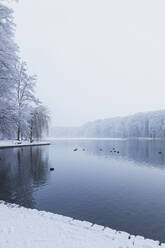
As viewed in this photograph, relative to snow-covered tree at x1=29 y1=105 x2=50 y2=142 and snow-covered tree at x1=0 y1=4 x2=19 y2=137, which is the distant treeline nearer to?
snow-covered tree at x1=29 y1=105 x2=50 y2=142

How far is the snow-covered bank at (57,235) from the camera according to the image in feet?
11.4

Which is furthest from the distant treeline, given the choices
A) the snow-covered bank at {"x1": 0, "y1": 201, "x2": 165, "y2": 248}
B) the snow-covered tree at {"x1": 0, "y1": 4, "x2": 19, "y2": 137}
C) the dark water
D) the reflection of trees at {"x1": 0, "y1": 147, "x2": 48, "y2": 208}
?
the snow-covered bank at {"x1": 0, "y1": 201, "x2": 165, "y2": 248}

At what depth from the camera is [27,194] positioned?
754cm

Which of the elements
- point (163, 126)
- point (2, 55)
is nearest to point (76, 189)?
point (2, 55)

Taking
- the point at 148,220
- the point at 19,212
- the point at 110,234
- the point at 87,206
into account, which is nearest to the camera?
the point at 110,234

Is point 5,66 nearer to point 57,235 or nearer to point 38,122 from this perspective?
point 57,235

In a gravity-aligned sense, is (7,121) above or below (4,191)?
above

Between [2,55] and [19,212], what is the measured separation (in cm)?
948

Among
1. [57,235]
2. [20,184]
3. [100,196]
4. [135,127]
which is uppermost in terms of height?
[135,127]

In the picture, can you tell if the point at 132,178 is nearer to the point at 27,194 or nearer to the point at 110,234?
the point at 27,194

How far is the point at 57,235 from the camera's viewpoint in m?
3.84

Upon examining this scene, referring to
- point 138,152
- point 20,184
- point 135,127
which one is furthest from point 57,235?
point 135,127

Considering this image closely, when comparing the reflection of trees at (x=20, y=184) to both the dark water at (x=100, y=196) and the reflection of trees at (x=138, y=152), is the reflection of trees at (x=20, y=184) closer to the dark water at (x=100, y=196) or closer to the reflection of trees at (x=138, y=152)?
the dark water at (x=100, y=196)

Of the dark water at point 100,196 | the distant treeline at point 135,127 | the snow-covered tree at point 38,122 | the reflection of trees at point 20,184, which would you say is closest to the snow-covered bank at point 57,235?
the dark water at point 100,196
